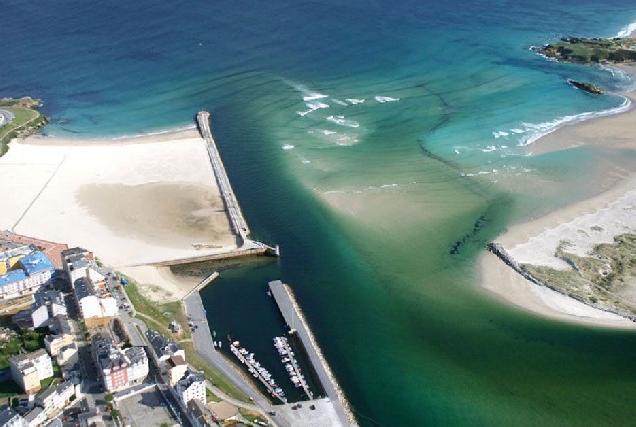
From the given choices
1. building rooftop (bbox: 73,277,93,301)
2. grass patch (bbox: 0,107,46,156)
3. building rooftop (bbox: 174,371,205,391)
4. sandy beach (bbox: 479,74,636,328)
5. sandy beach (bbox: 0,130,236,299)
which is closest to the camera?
building rooftop (bbox: 174,371,205,391)

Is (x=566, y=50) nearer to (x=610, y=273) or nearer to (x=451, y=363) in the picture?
(x=610, y=273)

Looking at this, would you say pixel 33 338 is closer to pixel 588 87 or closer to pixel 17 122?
pixel 17 122

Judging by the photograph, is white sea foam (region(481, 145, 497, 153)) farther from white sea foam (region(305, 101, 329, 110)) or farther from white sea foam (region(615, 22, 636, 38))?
white sea foam (region(615, 22, 636, 38))

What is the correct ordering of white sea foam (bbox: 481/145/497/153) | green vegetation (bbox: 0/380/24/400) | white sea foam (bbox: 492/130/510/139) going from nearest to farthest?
green vegetation (bbox: 0/380/24/400) < white sea foam (bbox: 481/145/497/153) < white sea foam (bbox: 492/130/510/139)

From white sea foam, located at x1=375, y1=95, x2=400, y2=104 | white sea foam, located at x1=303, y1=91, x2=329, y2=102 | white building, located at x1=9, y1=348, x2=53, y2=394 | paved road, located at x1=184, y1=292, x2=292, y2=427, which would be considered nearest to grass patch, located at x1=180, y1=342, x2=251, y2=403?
paved road, located at x1=184, y1=292, x2=292, y2=427

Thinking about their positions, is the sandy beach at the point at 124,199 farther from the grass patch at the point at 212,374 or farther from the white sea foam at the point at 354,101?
the white sea foam at the point at 354,101

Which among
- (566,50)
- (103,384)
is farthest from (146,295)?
(566,50)

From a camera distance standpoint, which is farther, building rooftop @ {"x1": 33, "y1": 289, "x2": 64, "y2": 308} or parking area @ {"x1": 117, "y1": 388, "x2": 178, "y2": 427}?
building rooftop @ {"x1": 33, "y1": 289, "x2": 64, "y2": 308}

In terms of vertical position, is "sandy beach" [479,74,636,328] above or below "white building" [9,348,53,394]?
below
